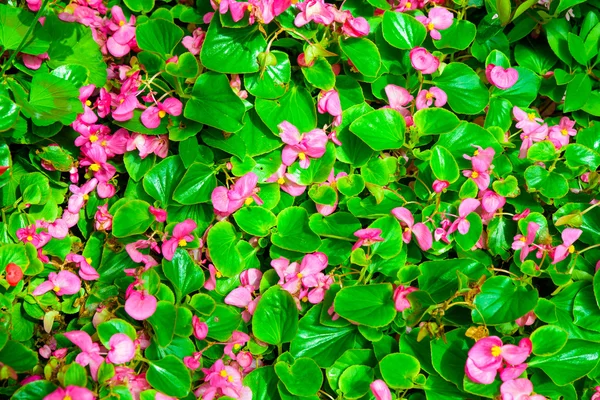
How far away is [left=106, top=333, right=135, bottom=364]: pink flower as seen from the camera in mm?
1258

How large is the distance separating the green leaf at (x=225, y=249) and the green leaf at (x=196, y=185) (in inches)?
3.1

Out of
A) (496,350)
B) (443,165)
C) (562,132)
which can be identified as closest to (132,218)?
(443,165)

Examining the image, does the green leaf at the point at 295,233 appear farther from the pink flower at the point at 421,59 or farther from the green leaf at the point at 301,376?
the pink flower at the point at 421,59

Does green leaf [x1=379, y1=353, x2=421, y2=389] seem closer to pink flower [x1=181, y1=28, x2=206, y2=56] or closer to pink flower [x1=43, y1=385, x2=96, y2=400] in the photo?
pink flower [x1=43, y1=385, x2=96, y2=400]

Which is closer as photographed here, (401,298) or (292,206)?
(401,298)

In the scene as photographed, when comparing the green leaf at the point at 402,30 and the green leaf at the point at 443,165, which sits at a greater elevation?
the green leaf at the point at 402,30

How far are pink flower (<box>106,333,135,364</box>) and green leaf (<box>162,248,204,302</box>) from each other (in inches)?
6.8

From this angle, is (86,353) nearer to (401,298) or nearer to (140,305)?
(140,305)

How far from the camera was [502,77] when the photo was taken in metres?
1.56

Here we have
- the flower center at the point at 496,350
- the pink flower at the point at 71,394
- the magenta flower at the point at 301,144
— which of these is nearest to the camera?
the pink flower at the point at 71,394

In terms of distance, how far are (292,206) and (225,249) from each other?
19cm

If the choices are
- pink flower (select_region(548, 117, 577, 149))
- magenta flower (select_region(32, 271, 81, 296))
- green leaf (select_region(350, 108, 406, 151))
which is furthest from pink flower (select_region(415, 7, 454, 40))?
magenta flower (select_region(32, 271, 81, 296))

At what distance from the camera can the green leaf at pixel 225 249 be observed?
1.43 meters

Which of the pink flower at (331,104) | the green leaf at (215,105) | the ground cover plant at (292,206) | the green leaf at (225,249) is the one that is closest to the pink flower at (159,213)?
the ground cover plant at (292,206)
